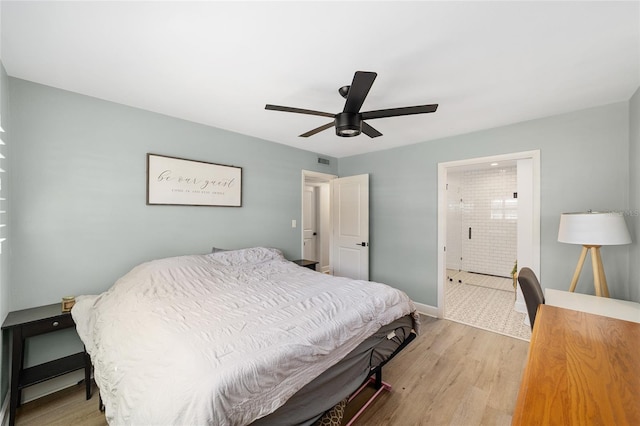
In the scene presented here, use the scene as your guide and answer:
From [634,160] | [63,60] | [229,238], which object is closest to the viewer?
[63,60]

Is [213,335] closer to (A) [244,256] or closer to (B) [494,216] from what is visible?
(A) [244,256]

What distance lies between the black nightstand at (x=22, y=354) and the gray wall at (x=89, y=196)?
198 mm

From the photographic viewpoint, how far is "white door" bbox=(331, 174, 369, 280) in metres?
4.15

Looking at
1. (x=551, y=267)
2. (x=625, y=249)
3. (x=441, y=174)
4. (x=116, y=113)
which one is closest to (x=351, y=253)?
(x=441, y=174)

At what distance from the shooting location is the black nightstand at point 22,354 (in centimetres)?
175

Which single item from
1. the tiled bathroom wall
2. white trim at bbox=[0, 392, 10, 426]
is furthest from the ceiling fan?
the tiled bathroom wall

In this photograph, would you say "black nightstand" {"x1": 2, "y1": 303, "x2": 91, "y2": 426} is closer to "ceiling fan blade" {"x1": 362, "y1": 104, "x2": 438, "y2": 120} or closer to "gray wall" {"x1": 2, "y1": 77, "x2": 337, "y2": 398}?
"gray wall" {"x1": 2, "y1": 77, "x2": 337, "y2": 398}

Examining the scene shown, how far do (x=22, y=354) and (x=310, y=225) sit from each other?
4.55 meters

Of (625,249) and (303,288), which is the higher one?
(625,249)

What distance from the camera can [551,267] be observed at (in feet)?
9.16

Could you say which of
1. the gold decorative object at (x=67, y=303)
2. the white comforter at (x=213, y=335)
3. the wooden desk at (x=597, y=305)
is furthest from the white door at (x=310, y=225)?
the wooden desk at (x=597, y=305)

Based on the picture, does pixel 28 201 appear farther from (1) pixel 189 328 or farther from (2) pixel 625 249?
(2) pixel 625 249

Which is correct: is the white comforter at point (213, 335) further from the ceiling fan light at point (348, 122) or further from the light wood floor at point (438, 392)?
the ceiling fan light at point (348, 122)

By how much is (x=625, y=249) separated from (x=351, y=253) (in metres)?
3.07
